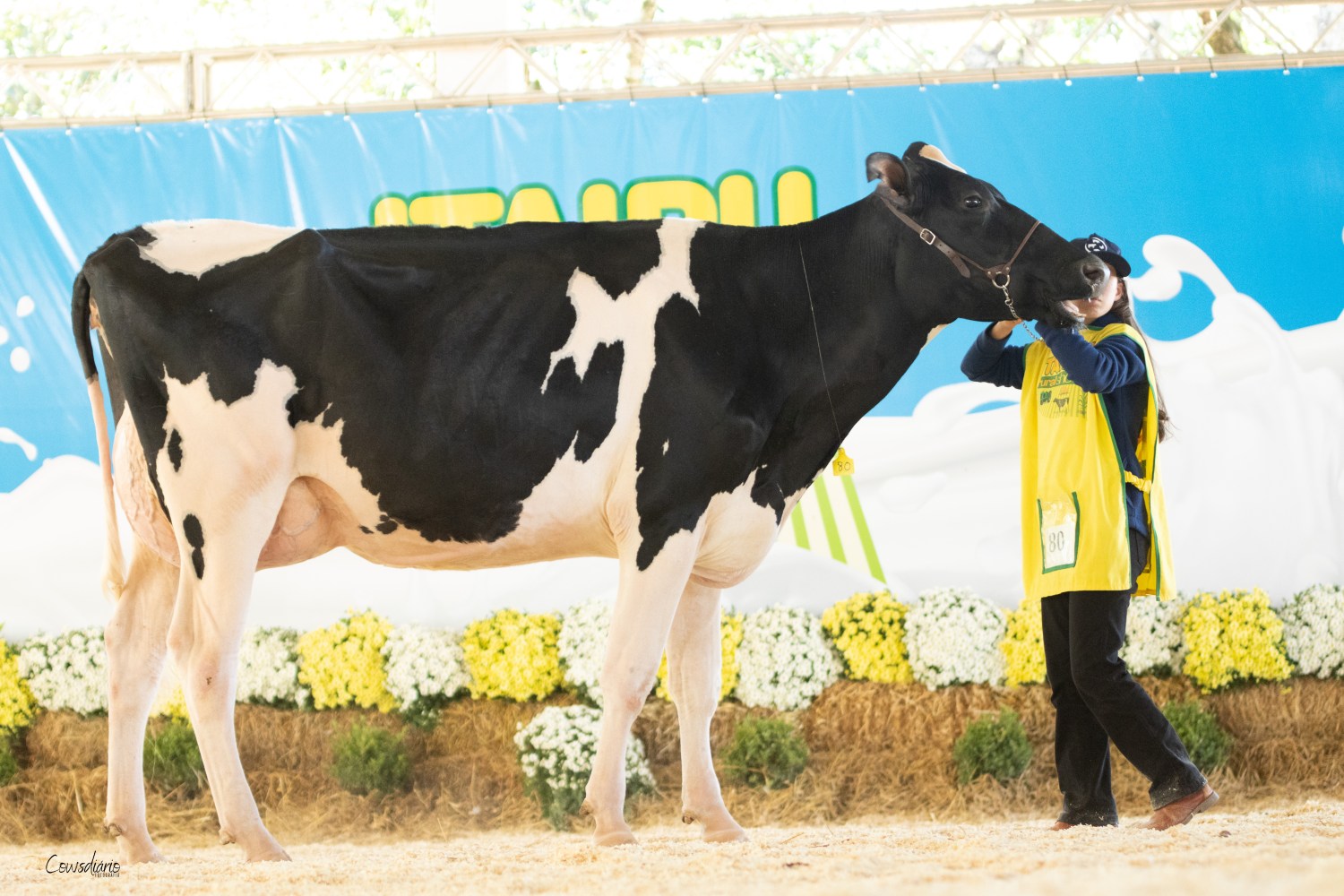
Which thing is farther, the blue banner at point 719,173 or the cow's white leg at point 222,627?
the blue banner at point 719,173

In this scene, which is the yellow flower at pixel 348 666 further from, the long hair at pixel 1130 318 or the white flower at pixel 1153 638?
the long hair at pixel 1130 318

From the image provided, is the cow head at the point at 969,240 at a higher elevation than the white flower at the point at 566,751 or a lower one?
higher

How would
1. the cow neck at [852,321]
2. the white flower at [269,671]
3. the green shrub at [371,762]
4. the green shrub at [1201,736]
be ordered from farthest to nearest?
the white flower at [269,671]
the green shrub at [371,762]
the green shrub at [1201,736]
the cow neck at [852,321]

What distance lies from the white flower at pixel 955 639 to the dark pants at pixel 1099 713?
1.73m

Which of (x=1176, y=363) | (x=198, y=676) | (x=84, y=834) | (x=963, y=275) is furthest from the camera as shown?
(x=1176, y=363)

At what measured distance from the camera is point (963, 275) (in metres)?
3.97

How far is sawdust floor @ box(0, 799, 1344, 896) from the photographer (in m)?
2.41

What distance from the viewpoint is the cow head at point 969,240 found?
3902mm

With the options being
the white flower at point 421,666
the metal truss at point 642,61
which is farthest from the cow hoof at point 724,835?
the metal truss at point 642,61

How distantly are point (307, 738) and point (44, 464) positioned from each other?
1983mm

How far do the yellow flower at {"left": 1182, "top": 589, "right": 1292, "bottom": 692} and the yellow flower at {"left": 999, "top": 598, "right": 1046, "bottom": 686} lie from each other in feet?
2.36

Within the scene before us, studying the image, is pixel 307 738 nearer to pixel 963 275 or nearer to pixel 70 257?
pixel 70 257

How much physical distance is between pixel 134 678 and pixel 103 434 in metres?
0.78

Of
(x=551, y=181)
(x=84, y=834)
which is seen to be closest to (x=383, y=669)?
(x=84, y=834)
